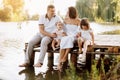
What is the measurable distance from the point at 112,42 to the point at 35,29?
240cm

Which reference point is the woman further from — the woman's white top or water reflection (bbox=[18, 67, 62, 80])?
water reflection (bbox=[18, 67, 62, 80])

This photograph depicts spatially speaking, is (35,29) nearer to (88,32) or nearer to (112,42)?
(112,42)

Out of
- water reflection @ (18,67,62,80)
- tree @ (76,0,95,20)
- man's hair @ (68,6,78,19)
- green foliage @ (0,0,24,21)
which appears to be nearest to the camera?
water reflection @ (18,67,62,80)

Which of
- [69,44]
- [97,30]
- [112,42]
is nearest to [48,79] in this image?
[69,44]

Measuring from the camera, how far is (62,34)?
20.2 ft

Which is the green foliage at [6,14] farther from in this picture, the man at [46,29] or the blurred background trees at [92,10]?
the man at [46,29]

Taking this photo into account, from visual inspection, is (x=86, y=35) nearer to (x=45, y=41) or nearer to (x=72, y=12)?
(x=72, y=12)

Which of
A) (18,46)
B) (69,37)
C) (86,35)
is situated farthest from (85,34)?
(18,46)

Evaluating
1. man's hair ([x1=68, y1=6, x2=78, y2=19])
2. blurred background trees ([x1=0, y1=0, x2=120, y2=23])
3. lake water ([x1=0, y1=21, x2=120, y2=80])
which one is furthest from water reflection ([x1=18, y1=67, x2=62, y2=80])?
blurred background trees ([x1=0, y1=0, x2=120, y2=23])

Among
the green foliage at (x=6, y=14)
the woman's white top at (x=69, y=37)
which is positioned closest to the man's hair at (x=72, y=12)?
the woman's white top at (x=69, y=37)

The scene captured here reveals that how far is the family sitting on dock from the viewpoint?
6.04 meters

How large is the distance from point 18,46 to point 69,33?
2.72m

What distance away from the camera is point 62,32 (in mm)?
6176

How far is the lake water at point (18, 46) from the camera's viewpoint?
19.3ft
